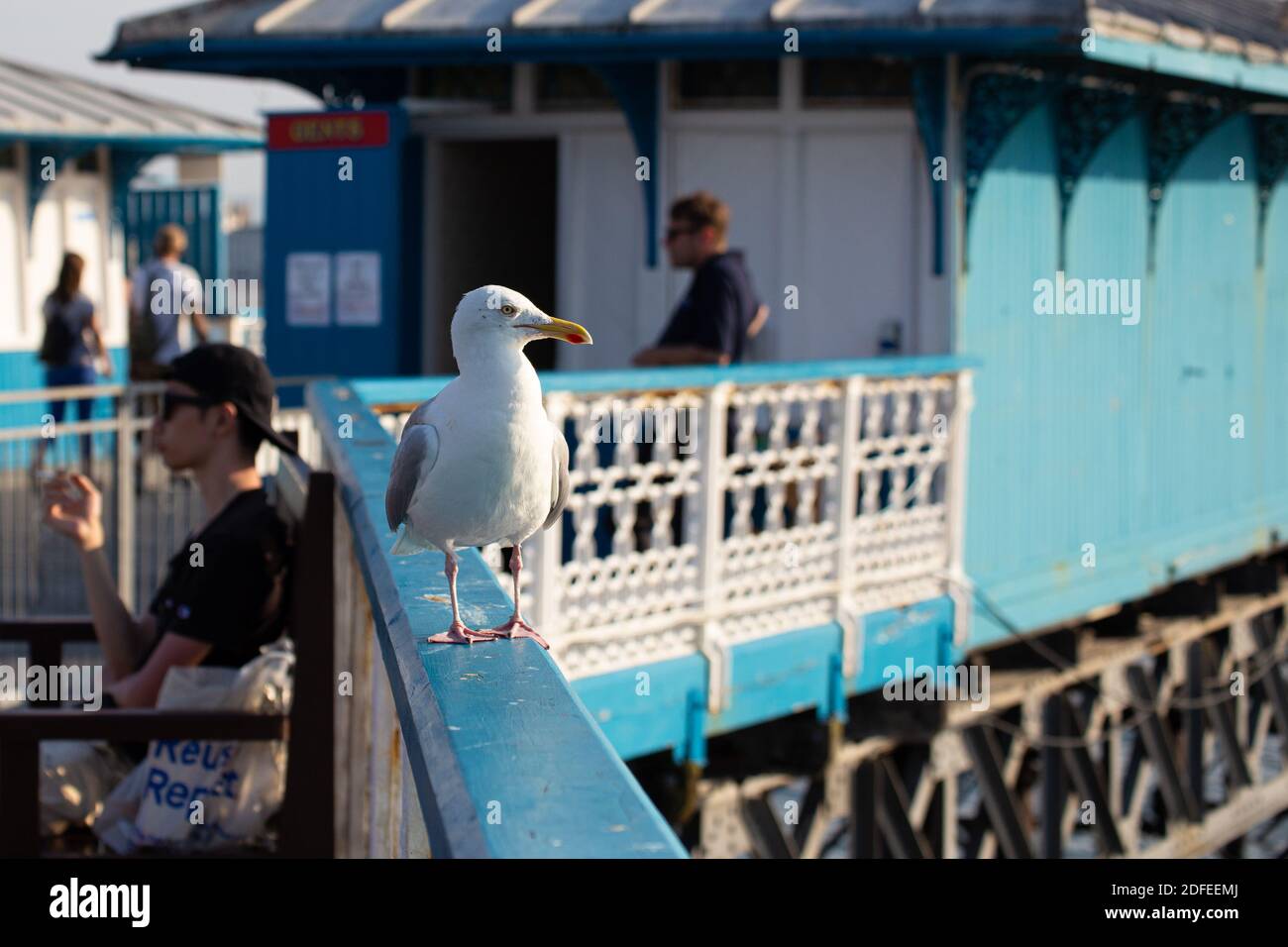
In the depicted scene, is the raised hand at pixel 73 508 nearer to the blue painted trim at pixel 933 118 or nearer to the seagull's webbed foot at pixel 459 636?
the seagull's webbed foot at pixel 459 636

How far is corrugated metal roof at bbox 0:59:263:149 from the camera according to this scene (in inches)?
665

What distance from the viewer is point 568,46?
9852 millimetres

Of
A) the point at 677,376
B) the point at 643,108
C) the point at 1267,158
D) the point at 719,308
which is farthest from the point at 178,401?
the point at 1267,158

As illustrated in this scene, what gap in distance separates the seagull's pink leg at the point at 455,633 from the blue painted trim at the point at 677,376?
3.67 meters

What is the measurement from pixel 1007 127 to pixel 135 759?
21.3 feet

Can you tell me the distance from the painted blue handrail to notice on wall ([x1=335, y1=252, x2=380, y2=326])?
7.99m

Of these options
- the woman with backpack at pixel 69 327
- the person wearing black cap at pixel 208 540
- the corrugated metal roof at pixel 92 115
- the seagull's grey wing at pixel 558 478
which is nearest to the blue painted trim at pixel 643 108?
the woman with backpack at pixel 69 327

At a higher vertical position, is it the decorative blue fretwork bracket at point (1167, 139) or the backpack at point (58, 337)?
the decorative blue fretwork bracket at point (1167, 139)

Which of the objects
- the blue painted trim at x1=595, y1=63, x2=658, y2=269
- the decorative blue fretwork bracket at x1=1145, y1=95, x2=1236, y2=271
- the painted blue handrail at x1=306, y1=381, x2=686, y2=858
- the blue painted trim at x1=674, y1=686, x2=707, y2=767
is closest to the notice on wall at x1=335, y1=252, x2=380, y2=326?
the blue painted trim at x1=595, y1=63, x2=658, y2=269

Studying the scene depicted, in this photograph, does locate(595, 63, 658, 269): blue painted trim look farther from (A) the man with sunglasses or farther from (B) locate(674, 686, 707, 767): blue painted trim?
(B) locate(674, 686, 707, 767): blue painted trim

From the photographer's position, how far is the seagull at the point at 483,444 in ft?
8.00
